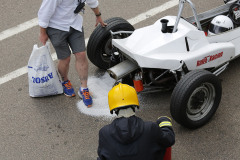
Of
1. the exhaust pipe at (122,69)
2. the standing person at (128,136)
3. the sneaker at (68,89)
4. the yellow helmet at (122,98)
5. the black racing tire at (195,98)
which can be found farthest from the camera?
the sneaker at (68,89)

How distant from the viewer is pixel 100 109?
5.17m

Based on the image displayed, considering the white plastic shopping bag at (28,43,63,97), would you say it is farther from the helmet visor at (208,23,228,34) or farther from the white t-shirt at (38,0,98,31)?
the helmet visor at (208,23,228,34)

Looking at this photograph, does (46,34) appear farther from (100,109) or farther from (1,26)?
(1,26)

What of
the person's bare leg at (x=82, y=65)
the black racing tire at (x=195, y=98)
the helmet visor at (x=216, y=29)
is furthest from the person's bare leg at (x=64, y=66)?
the helmet visor at (x=216, y=29)

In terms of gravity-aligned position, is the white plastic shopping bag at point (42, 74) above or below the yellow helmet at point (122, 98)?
below

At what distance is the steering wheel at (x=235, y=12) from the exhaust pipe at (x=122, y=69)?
192 centimetres

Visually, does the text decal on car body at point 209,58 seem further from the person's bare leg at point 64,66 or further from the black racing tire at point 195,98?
the person's bare leg at point 64,66

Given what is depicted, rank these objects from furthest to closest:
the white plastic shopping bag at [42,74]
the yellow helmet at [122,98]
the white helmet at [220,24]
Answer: the white helmet at [220,24]
the white plastic shopping bag at [42,74]
the yellow helmet at [122,98]

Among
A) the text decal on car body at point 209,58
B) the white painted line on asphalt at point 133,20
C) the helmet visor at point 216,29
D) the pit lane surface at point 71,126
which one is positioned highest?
the helmet visor at point 216,29

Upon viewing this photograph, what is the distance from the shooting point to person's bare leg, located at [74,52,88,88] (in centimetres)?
504

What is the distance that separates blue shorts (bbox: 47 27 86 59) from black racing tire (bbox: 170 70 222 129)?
1.51m

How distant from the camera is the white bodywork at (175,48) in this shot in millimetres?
4520

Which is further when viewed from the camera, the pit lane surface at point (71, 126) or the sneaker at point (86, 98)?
the sneaker at point (86, 98)

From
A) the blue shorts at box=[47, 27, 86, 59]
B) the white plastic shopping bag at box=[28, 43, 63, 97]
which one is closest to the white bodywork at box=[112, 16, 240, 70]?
the blue shorts at box=[47, 27, 86, 59]
